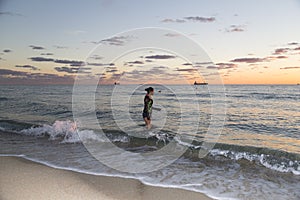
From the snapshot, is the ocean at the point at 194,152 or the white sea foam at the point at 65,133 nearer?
the ocean at the point at 194,152

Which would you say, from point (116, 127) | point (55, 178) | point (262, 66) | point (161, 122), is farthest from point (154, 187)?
point (262, 66)

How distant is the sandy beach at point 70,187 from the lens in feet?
12.2

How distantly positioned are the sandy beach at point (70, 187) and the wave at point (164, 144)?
250 centimetres

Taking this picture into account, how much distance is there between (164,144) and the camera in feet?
26.1

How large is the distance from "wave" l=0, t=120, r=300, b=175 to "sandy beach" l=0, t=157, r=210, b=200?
250 centimetres

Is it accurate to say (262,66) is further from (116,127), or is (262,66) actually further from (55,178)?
(55,178)

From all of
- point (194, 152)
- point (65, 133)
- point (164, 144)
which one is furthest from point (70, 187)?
point (65, 133)

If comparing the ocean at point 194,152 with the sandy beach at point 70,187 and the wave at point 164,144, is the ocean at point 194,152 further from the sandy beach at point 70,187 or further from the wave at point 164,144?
the sandy beach at point 70,187

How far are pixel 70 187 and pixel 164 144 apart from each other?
4.27 metres

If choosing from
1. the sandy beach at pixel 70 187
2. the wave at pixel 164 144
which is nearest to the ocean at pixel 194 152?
the wave at pixel 164 144

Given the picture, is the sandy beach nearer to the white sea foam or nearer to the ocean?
the ocean

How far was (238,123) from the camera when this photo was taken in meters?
12.0

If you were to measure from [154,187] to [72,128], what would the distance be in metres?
5.72

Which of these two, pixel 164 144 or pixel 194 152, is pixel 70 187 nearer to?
pixel 194 152
